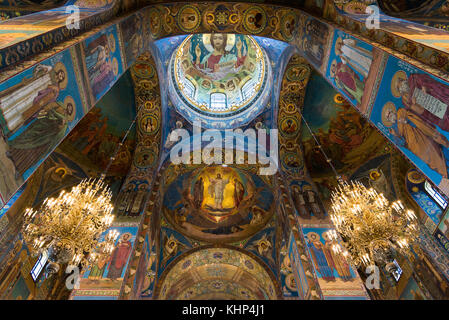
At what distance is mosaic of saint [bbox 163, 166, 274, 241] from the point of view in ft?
39.9

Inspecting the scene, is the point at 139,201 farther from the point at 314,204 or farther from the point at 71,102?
the point at 314,204

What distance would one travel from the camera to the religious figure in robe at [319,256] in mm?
7312

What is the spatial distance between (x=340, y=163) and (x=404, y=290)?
486cm

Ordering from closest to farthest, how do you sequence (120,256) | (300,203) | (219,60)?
(120,256)
(300,203)
(219,60)

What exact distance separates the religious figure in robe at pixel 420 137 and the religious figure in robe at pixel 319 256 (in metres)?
4.42

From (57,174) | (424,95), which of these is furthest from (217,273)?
(424,95)

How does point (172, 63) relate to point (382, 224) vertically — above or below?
above

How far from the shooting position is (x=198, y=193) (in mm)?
12500

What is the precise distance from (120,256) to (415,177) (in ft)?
33.4

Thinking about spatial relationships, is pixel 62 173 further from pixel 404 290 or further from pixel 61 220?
pixel 404 290

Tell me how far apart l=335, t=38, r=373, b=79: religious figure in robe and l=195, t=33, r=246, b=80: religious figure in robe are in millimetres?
7797
